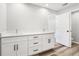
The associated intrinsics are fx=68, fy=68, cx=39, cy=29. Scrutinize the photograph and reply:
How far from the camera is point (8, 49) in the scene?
177cm

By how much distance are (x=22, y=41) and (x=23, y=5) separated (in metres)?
1.46

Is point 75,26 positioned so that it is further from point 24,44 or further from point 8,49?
point 8,49

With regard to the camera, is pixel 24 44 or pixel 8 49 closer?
pixel 8 49

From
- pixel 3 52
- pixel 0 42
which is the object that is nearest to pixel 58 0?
pixel 0 42

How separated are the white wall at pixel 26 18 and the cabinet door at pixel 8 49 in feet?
2.32

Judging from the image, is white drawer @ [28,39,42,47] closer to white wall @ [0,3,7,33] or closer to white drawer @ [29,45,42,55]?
white drawer @ [29,45,42,55]

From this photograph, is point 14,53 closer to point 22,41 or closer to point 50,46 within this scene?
point 22,41

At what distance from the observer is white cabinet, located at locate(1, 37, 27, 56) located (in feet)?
5.65

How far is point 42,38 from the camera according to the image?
254cm

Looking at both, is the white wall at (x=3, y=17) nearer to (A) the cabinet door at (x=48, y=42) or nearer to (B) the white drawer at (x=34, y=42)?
(B) the white drawer at (x=34, y=42)

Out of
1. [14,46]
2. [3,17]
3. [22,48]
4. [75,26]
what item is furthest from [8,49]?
[75,26]

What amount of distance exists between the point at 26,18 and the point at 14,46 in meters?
1.30

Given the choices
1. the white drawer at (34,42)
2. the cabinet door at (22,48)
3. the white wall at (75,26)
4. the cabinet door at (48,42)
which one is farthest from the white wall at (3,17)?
the white wall at (75,26)

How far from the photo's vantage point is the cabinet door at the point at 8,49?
5.61ft
